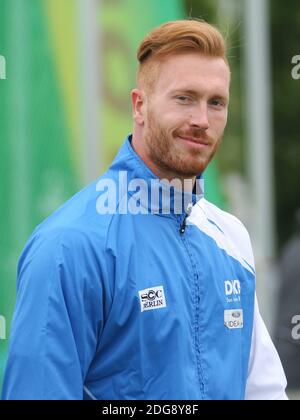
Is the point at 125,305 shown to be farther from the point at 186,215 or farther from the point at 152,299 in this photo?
the point at 186,215

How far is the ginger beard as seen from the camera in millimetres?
3436

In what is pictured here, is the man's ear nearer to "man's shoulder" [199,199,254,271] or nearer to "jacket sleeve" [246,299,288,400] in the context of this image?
"man's shoulder" [199,199,254,271]

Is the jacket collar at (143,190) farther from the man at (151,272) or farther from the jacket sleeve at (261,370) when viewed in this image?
the jacket sleeve at (261,370)

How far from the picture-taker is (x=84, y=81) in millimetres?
6391

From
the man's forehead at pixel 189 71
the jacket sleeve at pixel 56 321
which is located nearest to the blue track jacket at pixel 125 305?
the jacket sleeve at pixel 56 321

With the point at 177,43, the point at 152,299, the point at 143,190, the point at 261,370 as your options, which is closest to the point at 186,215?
the point at 143,190

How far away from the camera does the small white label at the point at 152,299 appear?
3229 mm

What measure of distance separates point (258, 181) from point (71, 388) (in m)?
7.13

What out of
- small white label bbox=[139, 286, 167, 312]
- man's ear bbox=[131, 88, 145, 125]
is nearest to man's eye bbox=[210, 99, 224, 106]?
man's ear bbox=[131, 88, 145, 125]

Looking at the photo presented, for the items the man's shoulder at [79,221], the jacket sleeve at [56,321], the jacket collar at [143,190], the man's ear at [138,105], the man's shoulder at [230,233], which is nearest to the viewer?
the jacket sleeve at [56,321]

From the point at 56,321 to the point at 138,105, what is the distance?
0.86 meters

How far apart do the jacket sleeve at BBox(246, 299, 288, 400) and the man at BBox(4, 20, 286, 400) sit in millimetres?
50

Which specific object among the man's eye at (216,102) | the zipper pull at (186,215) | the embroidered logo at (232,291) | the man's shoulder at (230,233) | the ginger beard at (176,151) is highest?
the man's eye at (216,102)
